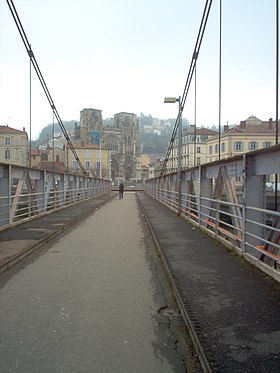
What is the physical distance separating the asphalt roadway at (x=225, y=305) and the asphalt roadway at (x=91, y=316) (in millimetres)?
181

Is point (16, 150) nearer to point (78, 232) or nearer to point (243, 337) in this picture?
point (78, 232)

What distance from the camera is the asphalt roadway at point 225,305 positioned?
3.25m

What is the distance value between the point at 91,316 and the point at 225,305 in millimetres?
1581

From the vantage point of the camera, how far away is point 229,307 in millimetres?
4559

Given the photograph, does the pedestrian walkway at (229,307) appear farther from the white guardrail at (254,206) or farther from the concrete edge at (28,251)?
the concrete edge at (28,251)

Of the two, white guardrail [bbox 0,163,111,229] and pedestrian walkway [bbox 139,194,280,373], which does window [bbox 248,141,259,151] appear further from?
pedestrian walkway [bbox 139,194,280,373]

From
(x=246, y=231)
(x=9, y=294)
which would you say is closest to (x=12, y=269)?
(x=9, y=294)

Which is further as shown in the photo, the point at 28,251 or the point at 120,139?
the point at 120,139

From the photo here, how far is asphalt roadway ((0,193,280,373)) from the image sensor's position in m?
3.25

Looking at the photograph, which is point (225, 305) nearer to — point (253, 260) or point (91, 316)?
point (91, 316)

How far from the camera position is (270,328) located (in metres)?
3.85

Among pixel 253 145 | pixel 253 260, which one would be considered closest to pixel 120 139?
pixel 253 145

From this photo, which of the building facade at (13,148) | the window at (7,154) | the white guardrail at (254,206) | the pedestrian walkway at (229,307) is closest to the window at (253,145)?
the white guardrail at (254,206)

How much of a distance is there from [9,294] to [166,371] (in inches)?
117
